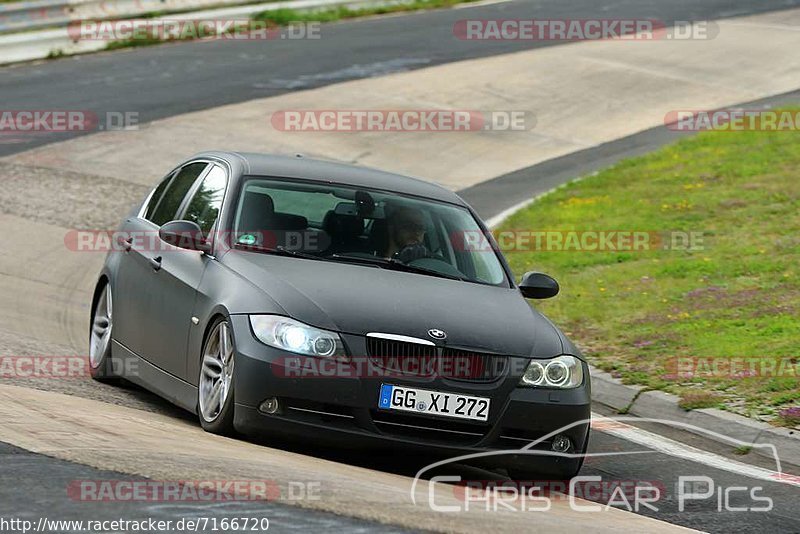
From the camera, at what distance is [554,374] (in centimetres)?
728

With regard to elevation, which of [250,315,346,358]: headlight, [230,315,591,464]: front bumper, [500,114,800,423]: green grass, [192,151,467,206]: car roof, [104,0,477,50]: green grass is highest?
[192,151,467,206]: car roof

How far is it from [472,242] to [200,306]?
1.84 m

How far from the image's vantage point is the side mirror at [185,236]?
8102 millimetres

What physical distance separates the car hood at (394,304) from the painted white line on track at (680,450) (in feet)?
4.18

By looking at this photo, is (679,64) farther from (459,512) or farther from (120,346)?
(459,512)

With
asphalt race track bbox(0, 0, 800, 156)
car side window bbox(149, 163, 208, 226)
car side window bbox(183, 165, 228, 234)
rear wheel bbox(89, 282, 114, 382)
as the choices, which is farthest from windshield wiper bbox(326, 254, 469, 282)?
asphalt race track bbox(0, 0, 800, 156)

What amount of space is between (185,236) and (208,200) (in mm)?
668

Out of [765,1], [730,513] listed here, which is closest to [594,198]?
[730,513]

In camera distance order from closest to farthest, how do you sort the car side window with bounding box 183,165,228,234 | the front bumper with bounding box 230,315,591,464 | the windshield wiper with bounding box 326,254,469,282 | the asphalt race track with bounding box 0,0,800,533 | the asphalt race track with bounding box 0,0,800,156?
the asphalt race track with bounding box 0,0,800,533 < the front bumper with bounding box 230,315,591,464 < the windshield wiper with bounding box 326,254,469,282 < the car side window with bounding box 183,165,228,234 < the asphalt race track with bounding box 0,0,800,156

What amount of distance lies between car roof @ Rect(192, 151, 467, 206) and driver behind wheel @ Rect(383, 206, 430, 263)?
0.24 meters

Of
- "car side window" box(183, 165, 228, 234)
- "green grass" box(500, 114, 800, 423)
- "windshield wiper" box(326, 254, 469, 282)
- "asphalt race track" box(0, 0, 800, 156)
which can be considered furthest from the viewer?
"asphalt race track" box(0, 0, 800, 156)

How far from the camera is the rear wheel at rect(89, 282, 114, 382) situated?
30.0 feet

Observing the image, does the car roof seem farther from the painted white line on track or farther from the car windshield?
the painted white line on track

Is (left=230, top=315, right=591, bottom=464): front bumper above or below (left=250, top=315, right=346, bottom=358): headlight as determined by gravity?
below
